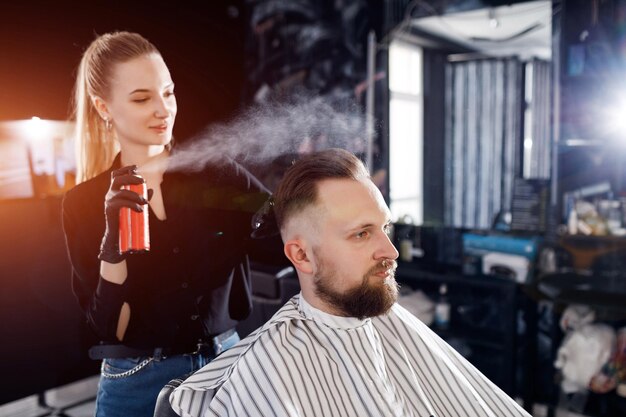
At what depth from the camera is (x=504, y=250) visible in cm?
322

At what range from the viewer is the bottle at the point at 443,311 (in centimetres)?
325

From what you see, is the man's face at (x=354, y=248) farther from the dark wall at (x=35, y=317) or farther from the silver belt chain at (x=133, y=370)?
the dark wall at (x=35, y=317)

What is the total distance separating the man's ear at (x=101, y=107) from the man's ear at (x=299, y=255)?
0.56 m

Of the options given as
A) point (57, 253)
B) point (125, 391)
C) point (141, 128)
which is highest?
point (141, 128)

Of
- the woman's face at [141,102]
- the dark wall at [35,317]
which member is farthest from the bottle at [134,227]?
the dark wall at [35,317]

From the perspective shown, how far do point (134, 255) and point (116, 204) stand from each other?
0.17 meters

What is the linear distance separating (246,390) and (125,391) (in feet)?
1.09

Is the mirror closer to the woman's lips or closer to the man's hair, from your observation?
the man's hair

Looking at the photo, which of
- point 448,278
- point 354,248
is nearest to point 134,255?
point 354,248

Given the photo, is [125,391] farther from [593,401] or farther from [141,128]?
[593,401]

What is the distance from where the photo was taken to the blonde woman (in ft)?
4.34

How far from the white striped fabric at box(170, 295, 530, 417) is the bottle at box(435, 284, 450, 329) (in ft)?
5.53

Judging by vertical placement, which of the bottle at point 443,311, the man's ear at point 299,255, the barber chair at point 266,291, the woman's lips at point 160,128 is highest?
the woman's lips at point 160,128

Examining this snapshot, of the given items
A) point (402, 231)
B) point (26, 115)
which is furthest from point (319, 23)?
point (26, 115)
